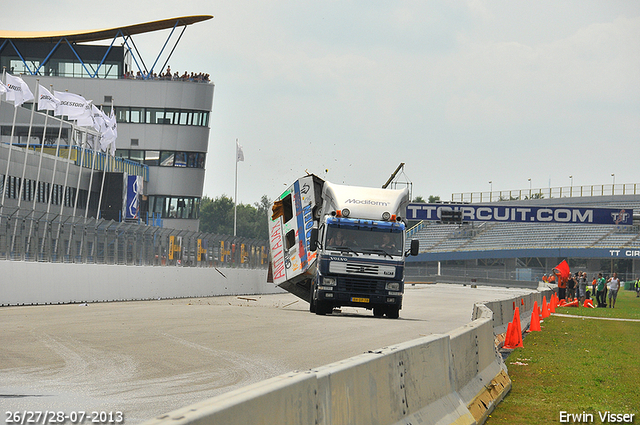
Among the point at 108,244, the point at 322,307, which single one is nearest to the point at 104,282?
the point at 108,244

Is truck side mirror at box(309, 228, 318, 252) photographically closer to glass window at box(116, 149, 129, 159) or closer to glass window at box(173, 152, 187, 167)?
glass window at box(173, 152, 187, 167)

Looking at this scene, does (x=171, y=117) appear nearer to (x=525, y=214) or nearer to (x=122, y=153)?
(x=122, y=153)

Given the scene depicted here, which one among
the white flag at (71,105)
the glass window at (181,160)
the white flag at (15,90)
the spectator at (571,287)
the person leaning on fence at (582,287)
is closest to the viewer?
the white flag at (15,90)

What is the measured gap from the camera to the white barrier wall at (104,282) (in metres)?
23.6

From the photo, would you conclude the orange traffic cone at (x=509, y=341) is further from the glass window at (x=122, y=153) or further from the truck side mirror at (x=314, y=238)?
the glass window at (x=122, y=153)

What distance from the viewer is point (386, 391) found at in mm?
5980

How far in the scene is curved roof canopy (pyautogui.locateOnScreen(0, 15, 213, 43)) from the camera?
71.4 m

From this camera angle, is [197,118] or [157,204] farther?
[197,118]

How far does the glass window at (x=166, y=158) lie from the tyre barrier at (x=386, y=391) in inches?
2612

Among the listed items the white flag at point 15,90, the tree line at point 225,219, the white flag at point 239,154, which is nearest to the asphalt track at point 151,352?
the white flag at point 15,90

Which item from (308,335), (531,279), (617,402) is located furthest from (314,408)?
(531,279)

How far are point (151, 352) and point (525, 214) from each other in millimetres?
58450

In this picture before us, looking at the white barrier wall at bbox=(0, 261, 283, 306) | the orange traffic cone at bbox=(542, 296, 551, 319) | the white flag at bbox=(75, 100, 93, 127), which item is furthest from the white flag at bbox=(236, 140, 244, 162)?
the orange traffic cone at bbox=(542, 296, 551, 319)

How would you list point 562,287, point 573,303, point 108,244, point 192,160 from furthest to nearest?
point 192,160
point 562,287
point 573,303
point 108,244
